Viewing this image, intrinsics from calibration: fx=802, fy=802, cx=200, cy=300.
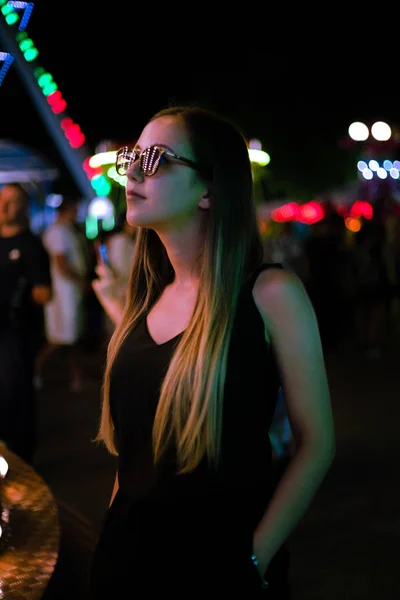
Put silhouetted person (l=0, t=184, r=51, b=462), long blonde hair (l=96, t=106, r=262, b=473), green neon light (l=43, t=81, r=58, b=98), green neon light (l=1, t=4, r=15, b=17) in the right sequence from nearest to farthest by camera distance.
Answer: long blonde hair (l=96, t=106, r=262, b=473) < green neon light (l=1, t=4, r=15, b=17) < silhouetted person (l=0, t=184, r=51, b=462) < green neon light (l=43, t=81, r=58, b=98)

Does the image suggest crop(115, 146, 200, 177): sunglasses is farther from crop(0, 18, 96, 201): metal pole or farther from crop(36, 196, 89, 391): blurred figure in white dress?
crop(36, 196, 89, 391): blurred figure in white dress

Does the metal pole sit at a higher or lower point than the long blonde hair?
higher

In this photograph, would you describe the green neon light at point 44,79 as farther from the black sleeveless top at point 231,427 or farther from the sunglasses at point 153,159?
the black sleeveless top at point 231,427

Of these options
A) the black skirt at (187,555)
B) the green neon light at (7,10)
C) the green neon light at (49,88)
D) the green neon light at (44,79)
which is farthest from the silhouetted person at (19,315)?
the green neon light at (49,88)

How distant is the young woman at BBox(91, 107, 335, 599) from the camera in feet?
5.71

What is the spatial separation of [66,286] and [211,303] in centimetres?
717

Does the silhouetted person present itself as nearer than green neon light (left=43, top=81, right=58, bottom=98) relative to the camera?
Yes

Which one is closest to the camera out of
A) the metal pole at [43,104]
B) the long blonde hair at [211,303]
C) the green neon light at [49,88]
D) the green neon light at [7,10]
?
the long blonde hair at [211,303]

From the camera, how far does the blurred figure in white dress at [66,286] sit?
8641mm

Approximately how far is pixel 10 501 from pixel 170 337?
2.89ft

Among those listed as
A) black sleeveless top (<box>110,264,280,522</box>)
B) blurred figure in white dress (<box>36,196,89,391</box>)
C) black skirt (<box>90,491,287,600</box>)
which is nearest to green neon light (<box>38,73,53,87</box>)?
blurred figure in white dress (<box>36,196,89,391</box>)

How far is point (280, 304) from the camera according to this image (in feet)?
5.72

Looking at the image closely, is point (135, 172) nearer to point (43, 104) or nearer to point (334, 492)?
point (334, 492)

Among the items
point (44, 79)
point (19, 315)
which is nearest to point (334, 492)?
point (19, 315)
